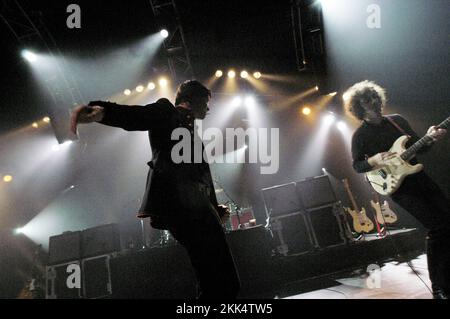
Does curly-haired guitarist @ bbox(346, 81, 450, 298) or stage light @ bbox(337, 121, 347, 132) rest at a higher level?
stage light @ bbox(337, 121, 347, 132)

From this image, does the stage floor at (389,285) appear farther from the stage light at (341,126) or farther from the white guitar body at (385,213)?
the stage light at (341,126)

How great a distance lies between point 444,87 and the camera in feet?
16.8

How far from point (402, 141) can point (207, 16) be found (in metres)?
6.75

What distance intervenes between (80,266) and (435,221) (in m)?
5.99

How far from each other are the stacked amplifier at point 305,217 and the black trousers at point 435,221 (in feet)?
9.34

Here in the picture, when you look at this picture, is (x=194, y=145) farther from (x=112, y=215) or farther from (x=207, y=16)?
(x=112, y=215)

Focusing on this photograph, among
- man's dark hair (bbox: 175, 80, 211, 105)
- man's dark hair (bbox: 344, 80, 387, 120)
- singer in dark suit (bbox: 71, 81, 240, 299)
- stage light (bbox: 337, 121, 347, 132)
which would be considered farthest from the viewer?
stage light (bbox: 337, 121, 347, 132)

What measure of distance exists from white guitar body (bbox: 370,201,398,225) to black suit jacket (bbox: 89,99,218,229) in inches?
258

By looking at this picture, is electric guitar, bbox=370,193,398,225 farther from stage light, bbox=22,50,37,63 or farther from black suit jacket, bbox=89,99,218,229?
stage light, bbox=22,50,37,63

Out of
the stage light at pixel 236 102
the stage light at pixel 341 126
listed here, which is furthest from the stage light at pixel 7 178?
the stage light at pixel 341 126

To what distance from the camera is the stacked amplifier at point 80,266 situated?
5.42m

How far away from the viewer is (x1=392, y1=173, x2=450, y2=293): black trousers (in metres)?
2.15

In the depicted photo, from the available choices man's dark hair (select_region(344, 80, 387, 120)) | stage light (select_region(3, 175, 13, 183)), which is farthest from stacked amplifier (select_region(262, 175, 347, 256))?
stage light (select_region(3, 175, 13, 183))
